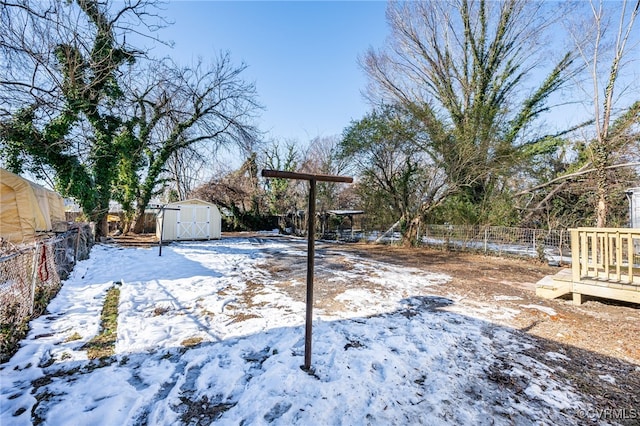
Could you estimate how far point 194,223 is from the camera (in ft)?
46.8

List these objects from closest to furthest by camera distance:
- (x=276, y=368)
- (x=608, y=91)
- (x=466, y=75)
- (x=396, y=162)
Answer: (x=276, y=368)
(x=608, y=91)
(x=396, y=162)
(x=466, y=75)

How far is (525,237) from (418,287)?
20.2 feet

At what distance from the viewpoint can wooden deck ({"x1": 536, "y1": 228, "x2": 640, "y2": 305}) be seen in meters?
4.07

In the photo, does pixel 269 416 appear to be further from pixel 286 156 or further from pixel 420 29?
pixel 286 156

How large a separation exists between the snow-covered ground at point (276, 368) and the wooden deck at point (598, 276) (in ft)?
6.43

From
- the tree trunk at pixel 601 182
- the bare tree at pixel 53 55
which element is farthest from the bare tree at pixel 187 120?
the tree trunk at pixel 601 182

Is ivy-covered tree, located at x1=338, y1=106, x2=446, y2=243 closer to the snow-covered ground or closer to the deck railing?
the deck railing

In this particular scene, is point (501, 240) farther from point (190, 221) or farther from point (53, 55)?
point (190, 221)

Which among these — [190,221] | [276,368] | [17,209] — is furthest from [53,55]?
[190,221]

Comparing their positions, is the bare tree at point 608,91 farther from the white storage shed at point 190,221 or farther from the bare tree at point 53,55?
the white storage shed at point 190,221

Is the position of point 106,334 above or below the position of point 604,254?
below

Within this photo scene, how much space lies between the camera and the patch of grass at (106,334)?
2771 millimetres

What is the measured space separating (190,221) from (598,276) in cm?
1505

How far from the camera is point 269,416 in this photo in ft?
6.30
